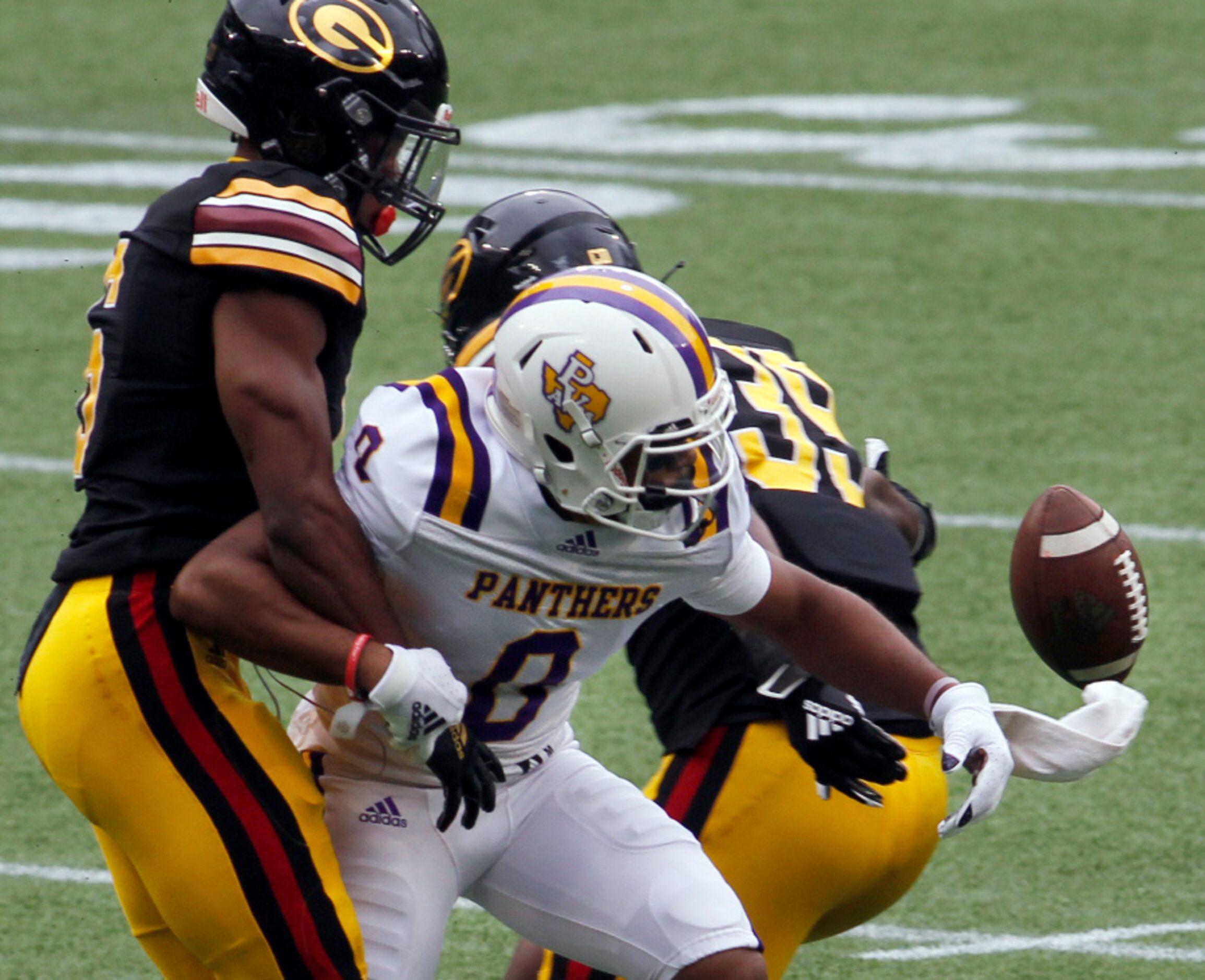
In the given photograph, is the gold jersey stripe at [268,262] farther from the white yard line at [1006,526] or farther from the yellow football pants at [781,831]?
the white yard line at [1006,526]

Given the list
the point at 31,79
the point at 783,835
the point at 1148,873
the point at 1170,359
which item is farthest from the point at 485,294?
the point at 31,79

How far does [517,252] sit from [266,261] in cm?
105

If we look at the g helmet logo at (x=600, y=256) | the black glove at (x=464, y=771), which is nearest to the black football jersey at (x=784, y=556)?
the g helmet logo at (x=600, y=256)

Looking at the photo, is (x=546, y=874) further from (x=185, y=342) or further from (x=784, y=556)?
(x=185, y=342)

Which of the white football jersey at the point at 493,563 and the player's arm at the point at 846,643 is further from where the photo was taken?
the player's arm at the point at 846,643

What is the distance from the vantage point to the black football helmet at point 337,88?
2.99m

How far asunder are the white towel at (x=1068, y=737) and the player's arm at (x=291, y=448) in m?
0.91

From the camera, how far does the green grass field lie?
4047 millimetres

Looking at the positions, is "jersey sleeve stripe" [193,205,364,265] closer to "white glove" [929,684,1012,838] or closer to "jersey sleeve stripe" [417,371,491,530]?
"jersey sleeve stripe" [417,371,491,530]

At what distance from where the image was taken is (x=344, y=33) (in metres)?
3.02

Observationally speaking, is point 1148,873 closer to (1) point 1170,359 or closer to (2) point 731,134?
(1) point 1170,359

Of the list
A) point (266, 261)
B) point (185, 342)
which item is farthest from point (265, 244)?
point (185, 342)

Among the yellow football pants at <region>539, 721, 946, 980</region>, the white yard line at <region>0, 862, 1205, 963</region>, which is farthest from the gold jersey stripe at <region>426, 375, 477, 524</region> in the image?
the white yard line at <region>0, 862, 1205, 963</region>

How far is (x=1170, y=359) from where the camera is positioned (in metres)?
6.93
